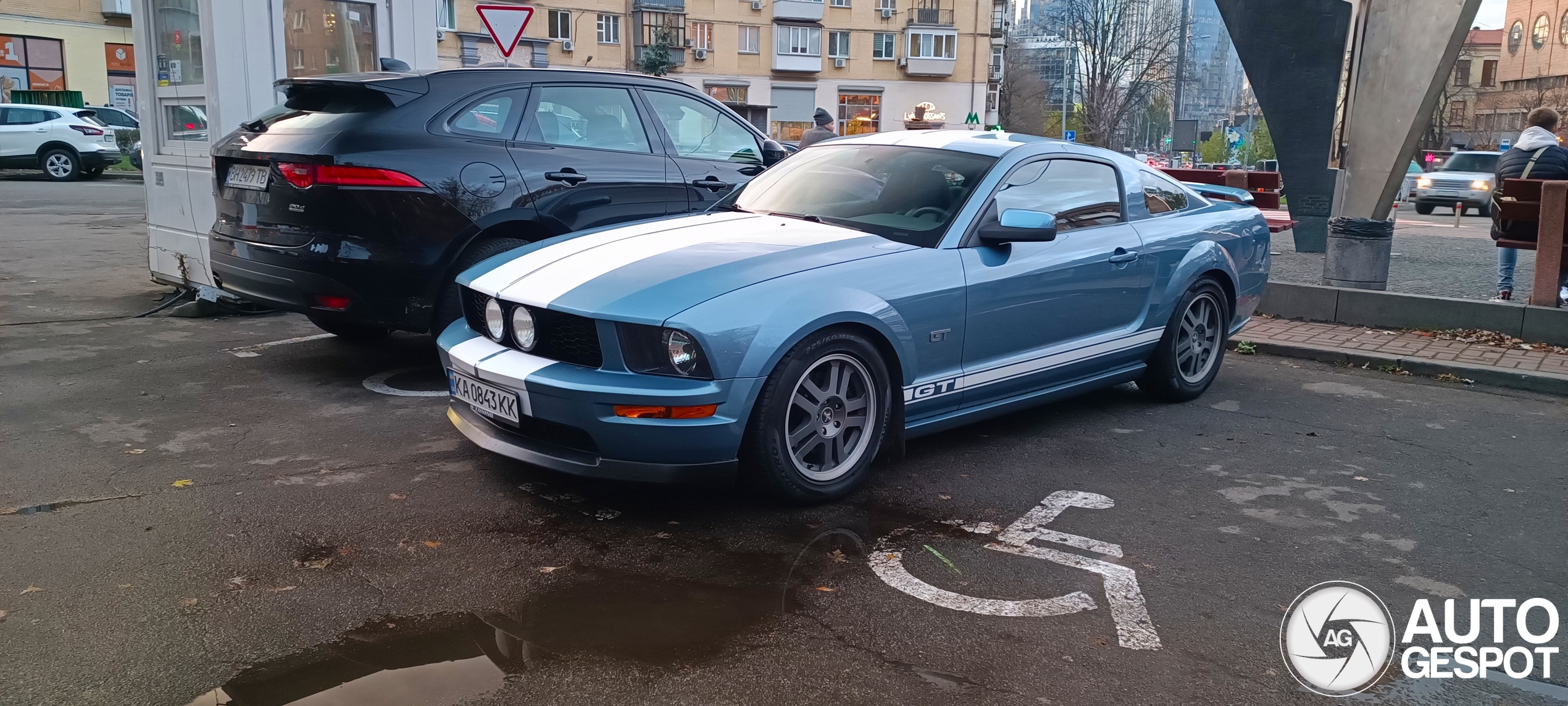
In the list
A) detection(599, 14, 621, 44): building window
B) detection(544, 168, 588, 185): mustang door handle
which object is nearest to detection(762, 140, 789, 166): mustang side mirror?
detection(544, 168, 588, 185): mustang door handle

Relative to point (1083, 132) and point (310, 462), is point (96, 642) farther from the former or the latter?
point (1083, 132)

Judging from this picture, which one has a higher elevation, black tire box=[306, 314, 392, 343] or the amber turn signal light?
the amber turn signal light

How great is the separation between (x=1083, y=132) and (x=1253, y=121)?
13614 millimetres

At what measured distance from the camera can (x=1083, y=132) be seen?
6438 cm

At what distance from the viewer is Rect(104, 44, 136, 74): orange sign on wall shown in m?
37.3

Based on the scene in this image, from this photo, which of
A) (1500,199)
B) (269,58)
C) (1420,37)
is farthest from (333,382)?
(1420,37)

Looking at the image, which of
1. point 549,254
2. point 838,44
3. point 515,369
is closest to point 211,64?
point 549,254

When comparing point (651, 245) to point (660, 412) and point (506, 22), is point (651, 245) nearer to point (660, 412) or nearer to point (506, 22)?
point (660, 412)

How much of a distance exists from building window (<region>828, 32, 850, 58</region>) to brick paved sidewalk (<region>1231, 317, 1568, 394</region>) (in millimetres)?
58611

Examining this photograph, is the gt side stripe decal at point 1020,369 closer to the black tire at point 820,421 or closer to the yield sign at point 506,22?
the black tire at point 820,421

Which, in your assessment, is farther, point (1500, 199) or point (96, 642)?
point (1500, 199)

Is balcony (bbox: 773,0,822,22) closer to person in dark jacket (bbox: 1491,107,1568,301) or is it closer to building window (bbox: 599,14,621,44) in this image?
building window (bbox: 599,14,621,44)

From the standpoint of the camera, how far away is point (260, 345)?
292 inches

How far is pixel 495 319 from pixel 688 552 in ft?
4.11
